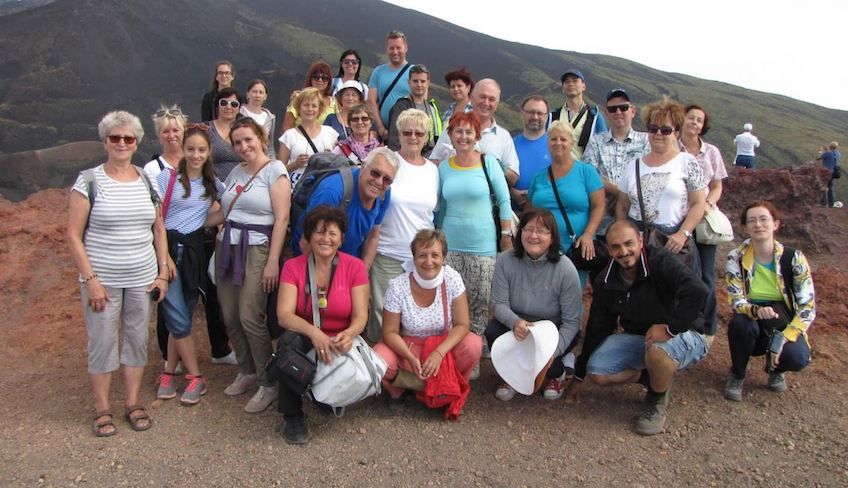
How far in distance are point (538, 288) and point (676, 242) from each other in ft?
3.14

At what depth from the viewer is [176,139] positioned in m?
3.68

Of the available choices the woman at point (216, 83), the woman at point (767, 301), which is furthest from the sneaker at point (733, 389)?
the woman at point (216, 83)

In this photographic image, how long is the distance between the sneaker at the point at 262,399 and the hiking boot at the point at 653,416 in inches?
90.5

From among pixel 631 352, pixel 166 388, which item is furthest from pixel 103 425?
pixel 631 352

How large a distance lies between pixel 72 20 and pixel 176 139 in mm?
15482

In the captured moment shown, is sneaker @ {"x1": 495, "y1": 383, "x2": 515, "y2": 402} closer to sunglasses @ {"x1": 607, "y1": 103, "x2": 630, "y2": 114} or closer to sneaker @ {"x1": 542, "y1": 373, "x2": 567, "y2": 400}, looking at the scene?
sneaker @ {"x1": 542, "y1": 373, "x2": 567, "y2": 400}

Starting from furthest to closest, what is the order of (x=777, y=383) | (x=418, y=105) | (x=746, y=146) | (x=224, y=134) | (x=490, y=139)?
(x=746, y=146) < (x=418, y=105) < (x=224, y=134) < (x=490, y=139) < (x=777, y=383)

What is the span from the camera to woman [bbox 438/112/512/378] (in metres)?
3.92

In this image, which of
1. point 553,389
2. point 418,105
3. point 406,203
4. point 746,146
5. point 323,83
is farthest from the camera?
point 746,146

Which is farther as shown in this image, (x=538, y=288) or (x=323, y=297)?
(x=538, y=288)

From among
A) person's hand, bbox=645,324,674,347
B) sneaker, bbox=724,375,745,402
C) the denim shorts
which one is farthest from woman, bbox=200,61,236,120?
sneaker, bbox=724,375,745,402

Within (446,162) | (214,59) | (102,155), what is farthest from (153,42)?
(446,162)

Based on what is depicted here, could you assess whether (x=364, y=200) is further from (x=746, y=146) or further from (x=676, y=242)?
(x=746, y=146)

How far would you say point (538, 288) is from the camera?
375 centimetres
